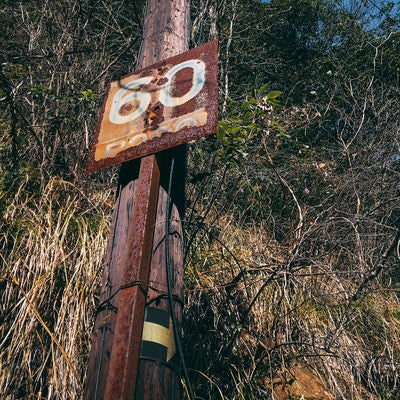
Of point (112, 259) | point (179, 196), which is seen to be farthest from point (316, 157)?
point (112, 259)

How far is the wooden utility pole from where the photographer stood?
4.25ft

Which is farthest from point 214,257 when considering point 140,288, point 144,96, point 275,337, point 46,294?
point 140,288

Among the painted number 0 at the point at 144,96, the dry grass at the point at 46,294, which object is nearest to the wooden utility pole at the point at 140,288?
the painted number 0 at the point at 144,96

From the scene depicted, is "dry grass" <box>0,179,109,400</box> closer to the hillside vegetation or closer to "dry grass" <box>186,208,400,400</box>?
the hillside vegetation

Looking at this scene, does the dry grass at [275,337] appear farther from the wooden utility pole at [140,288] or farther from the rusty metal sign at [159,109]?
the rusty metal sign at [159,109]

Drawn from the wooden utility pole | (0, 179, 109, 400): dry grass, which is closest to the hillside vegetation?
(0, 179, 109, 400): dry grass

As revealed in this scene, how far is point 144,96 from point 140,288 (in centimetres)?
101

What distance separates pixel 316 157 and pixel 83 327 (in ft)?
16.2

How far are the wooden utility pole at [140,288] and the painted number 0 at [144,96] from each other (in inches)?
9.0

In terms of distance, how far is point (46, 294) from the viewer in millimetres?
2680

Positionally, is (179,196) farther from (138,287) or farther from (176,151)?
(138,287)

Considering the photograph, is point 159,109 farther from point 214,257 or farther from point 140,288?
point 214,257

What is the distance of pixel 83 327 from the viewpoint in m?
2.59

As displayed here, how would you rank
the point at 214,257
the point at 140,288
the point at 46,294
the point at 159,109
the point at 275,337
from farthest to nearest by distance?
the point at 214,257 → the point at 275,337 → the point at 46,294 → the point at 159,109 → the point at 140,288
